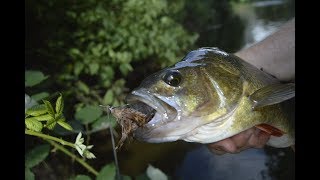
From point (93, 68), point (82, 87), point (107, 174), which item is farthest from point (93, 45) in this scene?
point (107, 174)

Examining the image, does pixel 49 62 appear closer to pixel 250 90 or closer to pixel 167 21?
pixel 167 21

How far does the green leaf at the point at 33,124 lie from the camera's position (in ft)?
2.32

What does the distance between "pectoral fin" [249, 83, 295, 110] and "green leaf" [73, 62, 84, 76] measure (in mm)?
2170

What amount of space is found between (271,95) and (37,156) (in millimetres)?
535

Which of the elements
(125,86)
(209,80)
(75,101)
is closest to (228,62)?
(209,80)

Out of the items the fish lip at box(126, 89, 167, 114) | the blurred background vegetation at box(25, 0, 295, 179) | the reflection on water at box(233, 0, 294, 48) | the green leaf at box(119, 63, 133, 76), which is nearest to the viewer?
the fish lip at box(126, 89, 167, 114)

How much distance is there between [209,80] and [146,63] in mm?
2802

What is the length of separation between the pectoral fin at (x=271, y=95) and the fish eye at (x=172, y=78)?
18cm

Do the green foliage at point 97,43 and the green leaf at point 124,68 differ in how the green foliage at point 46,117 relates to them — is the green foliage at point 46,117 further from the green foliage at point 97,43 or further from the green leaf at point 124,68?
the green leaf at point 124,68

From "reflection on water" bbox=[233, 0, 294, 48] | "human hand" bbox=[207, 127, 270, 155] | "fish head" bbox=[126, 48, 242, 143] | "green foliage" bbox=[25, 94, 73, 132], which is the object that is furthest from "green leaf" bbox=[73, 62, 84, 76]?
"reflection on water" bbox=[233, 0, 294, 48]

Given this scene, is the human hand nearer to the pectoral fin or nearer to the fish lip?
the pectoral fin

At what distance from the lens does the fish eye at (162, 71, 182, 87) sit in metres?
0.94

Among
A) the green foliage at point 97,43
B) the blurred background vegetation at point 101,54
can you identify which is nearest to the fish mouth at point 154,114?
the blurred background vegetation at point 101,54
